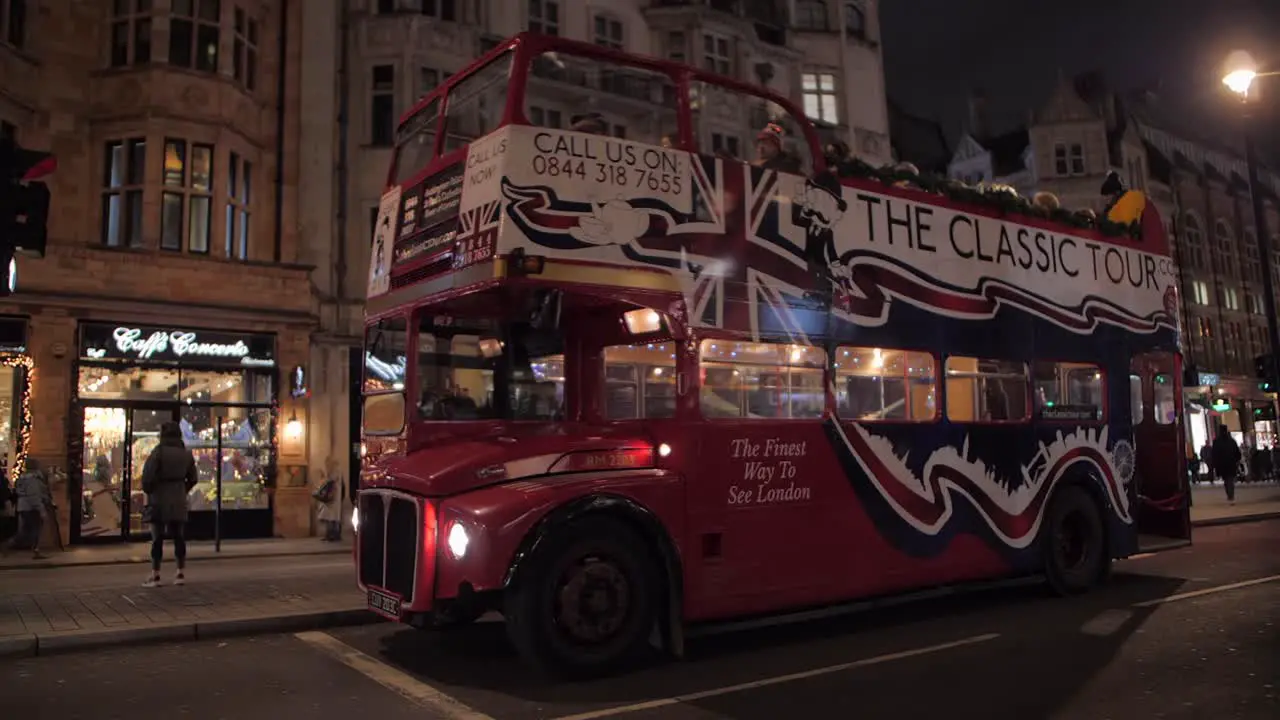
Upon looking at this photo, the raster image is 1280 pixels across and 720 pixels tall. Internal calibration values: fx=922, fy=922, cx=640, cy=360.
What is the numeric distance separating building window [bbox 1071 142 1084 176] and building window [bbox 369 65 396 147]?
31203 millimetres

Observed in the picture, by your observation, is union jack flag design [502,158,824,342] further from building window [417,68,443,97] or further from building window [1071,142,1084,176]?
building window [1071,142,1084,176]

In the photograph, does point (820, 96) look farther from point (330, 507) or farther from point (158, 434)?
point (158, 434)

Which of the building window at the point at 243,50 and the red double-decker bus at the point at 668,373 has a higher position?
the building window at the point at 243,50

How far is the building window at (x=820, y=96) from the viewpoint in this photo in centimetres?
2898

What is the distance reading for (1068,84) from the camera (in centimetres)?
4156

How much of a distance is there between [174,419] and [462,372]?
1250 centimetres

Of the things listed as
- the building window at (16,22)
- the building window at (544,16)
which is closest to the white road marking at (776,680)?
the building window at (16,22)

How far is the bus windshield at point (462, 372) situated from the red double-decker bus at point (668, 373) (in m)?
0.02

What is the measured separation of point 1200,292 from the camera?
4416cm

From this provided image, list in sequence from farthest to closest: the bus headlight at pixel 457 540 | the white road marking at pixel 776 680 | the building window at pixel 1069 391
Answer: the building window at pixel 1069 391, the bus headlight at pixel 457 540, the white road marking at pixel 776 680

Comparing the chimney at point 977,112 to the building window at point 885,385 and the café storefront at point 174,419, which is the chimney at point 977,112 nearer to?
the café storefront at point 174,419

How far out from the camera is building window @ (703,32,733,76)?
26.5m

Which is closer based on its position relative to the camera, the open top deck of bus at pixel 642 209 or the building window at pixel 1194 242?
the open top deck of bus at pixel 642 209

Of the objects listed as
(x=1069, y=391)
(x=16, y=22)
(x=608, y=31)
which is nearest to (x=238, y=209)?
(x=16, y=22)
